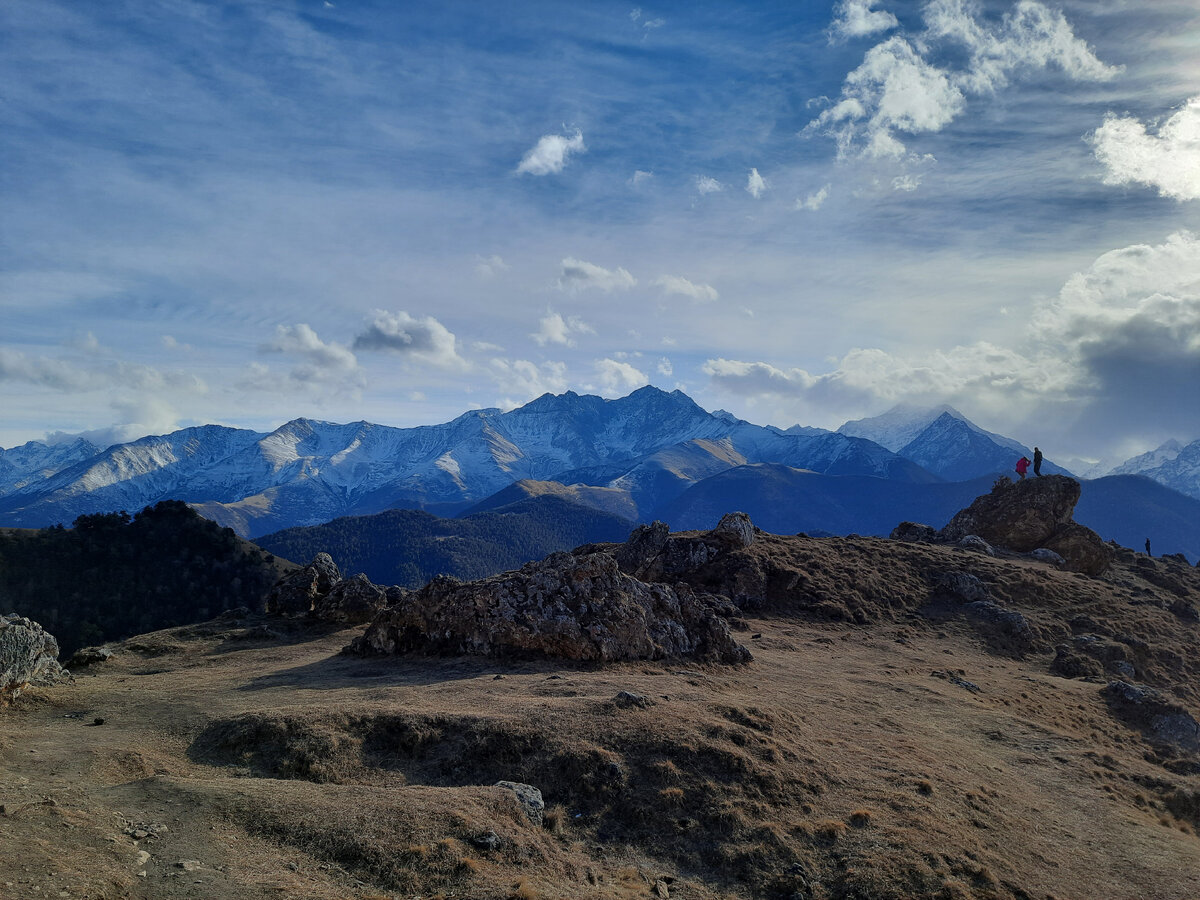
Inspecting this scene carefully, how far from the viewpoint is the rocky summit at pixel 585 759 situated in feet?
53.4

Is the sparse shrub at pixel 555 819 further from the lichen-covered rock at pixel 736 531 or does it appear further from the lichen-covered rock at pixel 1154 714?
the lichen-covered rock at pixel 736 531

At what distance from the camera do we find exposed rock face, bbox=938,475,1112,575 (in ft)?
241

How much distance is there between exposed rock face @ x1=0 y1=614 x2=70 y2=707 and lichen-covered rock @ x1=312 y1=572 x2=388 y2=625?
18666 mm

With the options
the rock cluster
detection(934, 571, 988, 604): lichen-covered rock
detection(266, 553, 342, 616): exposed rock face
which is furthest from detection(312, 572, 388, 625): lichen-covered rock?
detection(934, 571, 988, 604): lichen-covered rock

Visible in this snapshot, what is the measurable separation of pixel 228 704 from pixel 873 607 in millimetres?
47907

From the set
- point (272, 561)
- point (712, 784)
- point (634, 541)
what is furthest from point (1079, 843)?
point (272, 561)

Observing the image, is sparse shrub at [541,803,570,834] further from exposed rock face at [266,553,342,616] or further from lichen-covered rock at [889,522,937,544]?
lichen-covered rock at [889,522,937,544]

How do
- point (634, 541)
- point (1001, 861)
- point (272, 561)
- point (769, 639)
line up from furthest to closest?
1. point (272, 561)
2. point (634, 541)
3. point (769, 639)
4. point (1001, 861)

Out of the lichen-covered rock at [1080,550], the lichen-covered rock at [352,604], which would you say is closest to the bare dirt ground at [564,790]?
the lichen-covered rock at [352,604]

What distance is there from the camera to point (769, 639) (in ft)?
151

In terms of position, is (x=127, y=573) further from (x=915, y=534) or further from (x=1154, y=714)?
(x=1154, y=714)

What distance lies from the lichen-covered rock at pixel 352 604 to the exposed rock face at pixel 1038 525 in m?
65.0

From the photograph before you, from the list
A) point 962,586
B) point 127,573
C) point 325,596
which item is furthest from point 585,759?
point 127,573

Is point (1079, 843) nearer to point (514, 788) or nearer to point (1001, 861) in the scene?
point (1001, 861)
